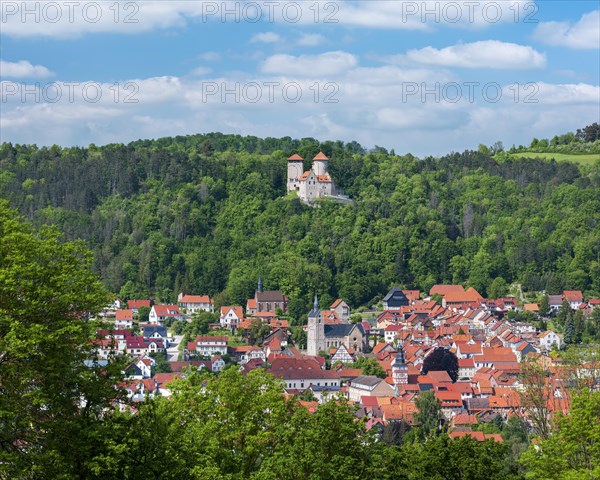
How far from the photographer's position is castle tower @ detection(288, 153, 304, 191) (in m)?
108

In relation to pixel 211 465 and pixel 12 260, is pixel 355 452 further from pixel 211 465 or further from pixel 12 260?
pixel 12 260

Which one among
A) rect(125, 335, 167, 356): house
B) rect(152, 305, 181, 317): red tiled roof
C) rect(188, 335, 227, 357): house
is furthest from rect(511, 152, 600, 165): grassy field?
rect(125, 335, 167, 356): house

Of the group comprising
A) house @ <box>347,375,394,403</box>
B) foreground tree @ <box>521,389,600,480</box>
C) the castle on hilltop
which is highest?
the castle on hilltop

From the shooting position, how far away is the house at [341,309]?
8288cm

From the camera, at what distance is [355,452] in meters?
20.6

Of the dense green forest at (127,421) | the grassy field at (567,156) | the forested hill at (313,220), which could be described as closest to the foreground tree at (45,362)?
the dense green forest at (127,421)

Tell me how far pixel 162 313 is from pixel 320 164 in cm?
3017

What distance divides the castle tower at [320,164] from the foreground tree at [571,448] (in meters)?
85.8

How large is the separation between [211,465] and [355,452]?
3.29m

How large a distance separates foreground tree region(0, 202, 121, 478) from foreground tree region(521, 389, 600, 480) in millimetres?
9029

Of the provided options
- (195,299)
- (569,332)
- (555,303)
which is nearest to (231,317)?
(195,299)

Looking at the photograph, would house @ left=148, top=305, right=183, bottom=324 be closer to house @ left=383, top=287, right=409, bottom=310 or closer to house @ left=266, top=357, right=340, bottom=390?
house @ left=383, top=287, right=409, bottom=310

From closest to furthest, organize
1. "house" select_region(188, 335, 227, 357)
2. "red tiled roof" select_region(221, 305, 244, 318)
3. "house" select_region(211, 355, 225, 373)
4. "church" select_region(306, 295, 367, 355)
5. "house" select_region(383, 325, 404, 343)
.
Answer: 1. "house" select_region(211, 355, 225, 373)
2. "house" select_region(188, 335, 227, 357)
3. "church" select_region(306, 295, 367, 355)
4. "house" select_region(383, 325, 404, 343)
5. "red tiled roof" select_region(221, 305, 244, 318)

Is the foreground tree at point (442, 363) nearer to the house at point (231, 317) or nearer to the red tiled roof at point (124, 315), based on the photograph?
the house at point (231, 317)
